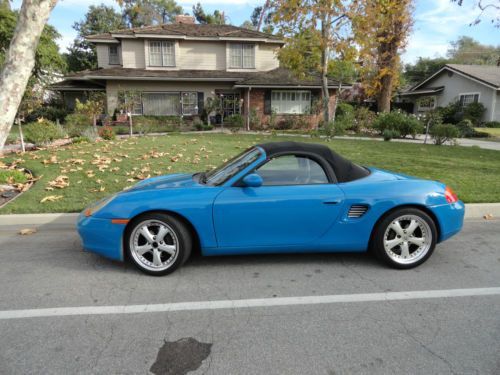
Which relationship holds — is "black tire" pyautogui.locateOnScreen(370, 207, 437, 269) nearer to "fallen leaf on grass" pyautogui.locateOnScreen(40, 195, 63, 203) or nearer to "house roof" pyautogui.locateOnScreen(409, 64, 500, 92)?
"fallen leaf on grass" pyautogui.locateOnScreen(40, 195, 63, 203)

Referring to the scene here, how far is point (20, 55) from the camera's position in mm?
6359

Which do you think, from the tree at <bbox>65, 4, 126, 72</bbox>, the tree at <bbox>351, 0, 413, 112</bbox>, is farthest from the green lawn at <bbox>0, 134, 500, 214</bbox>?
the tree at <bbox>65, 4, 126, 72</bbox>

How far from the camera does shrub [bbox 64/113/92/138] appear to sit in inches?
582

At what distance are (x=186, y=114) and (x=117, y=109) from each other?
13.9ft

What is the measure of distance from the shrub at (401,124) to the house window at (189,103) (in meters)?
11.7

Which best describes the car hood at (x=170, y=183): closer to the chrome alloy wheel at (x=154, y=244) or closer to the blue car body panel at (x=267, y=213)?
the blue car body panel at (x=267, y=213)

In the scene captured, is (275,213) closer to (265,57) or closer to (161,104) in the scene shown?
(161,104)

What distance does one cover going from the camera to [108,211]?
11.6ft

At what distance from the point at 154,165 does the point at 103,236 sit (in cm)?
501

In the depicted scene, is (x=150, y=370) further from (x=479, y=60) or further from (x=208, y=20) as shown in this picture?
(x=479, y=60)

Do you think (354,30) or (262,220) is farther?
(354,30)

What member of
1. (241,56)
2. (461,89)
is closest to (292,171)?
(241,56)

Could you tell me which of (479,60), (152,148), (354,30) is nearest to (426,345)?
(152,148)

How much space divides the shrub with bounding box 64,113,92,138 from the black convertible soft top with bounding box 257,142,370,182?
1271 cm
